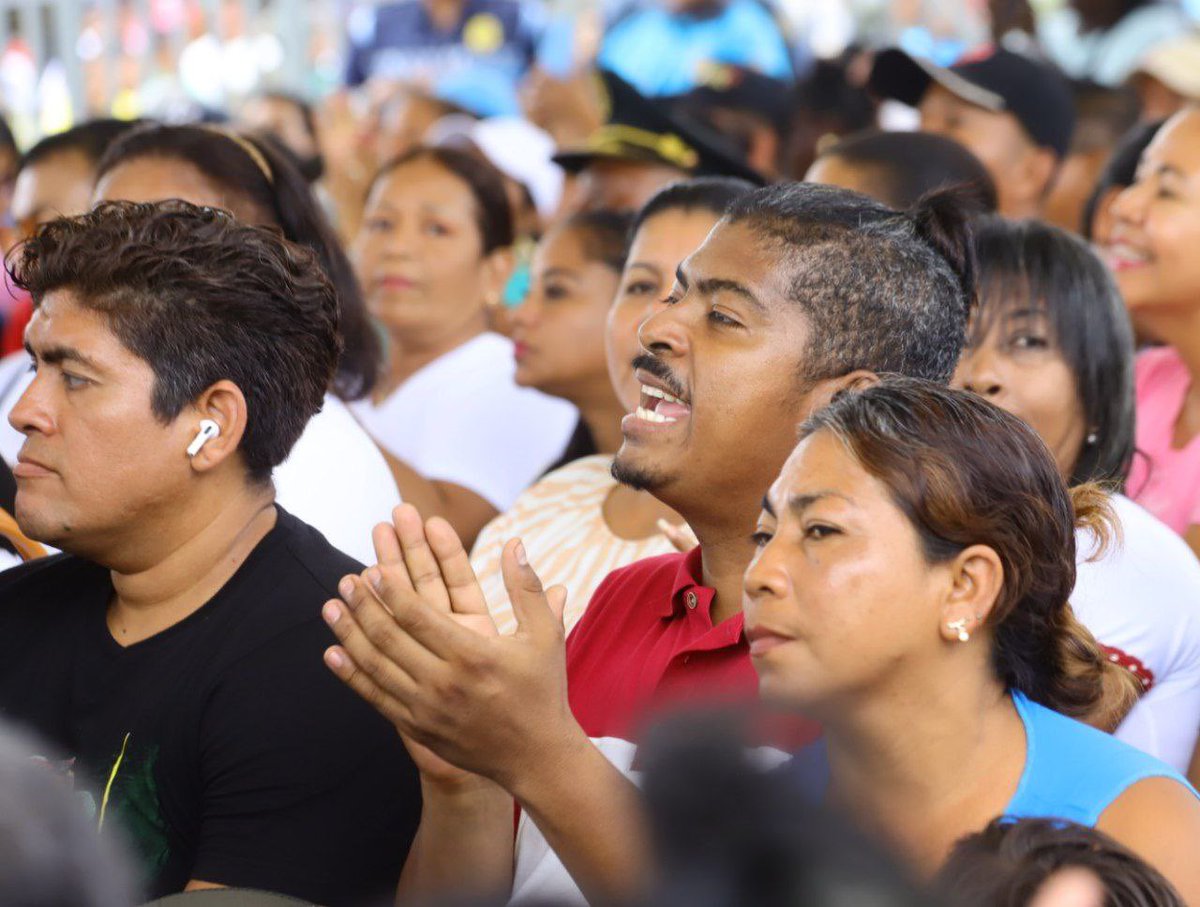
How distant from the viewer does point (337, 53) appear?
29.1 ft

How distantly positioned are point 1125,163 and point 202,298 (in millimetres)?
2407

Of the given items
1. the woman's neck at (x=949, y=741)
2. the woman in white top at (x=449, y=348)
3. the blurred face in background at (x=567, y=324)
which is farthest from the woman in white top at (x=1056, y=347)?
the woman in white top at (x=449, y=348)

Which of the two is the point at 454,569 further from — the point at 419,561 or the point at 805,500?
the point at 805,500

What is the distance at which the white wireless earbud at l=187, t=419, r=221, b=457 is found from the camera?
6.40 ft

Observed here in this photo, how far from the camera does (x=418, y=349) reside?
162 inches

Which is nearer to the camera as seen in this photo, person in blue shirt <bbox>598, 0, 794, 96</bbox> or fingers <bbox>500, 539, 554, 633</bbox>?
fingers <bbox>500, 539, 554, 633</bbox>

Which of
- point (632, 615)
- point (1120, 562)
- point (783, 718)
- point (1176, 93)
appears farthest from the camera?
point (1176, 93)

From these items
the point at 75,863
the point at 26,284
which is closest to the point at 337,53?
the point at 26,284

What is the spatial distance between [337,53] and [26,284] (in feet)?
23.4

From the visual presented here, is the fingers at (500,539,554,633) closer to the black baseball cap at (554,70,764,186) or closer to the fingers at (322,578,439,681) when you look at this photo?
the fingers at (322,578,439,681)

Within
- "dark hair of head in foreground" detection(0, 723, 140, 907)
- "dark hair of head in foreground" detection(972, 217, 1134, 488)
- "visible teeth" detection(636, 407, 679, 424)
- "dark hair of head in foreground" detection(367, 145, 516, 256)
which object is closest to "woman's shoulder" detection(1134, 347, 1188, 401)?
"dark hair of head in foreground" detection(972, 217, 1134, 488)

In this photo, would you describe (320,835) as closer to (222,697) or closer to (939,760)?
(222,697)

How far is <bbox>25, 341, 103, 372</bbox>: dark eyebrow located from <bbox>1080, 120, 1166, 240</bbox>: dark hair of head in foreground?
8.01ft

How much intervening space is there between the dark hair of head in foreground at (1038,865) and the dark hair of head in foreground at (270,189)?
1.92 metres
